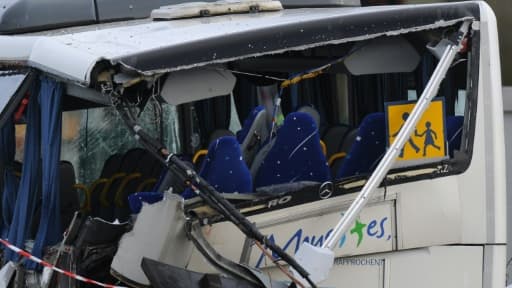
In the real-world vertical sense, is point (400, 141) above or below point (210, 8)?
below

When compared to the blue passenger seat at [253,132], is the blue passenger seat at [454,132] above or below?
above

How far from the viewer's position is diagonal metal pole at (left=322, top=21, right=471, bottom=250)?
417cm

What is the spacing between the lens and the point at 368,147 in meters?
4.81

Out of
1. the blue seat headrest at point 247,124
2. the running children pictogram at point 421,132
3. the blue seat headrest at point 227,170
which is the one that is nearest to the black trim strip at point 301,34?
the running children pictogram at point 421,132

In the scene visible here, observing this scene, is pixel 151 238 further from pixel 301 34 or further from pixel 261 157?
pixel 261 157

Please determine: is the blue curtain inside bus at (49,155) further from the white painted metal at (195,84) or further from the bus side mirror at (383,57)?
the bus side mirror at (383,57)

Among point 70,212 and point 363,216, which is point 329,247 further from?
point 70,212

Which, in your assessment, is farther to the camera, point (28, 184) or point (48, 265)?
point (28, 184)

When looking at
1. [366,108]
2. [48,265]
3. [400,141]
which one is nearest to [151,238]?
[48,265]

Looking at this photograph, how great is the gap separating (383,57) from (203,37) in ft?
3.34

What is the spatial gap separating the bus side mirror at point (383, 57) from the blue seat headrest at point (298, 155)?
0.29 m

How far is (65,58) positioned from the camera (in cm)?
377

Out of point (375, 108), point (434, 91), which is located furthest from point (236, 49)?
point (375, 108)

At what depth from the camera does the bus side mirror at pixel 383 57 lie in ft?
15.1
